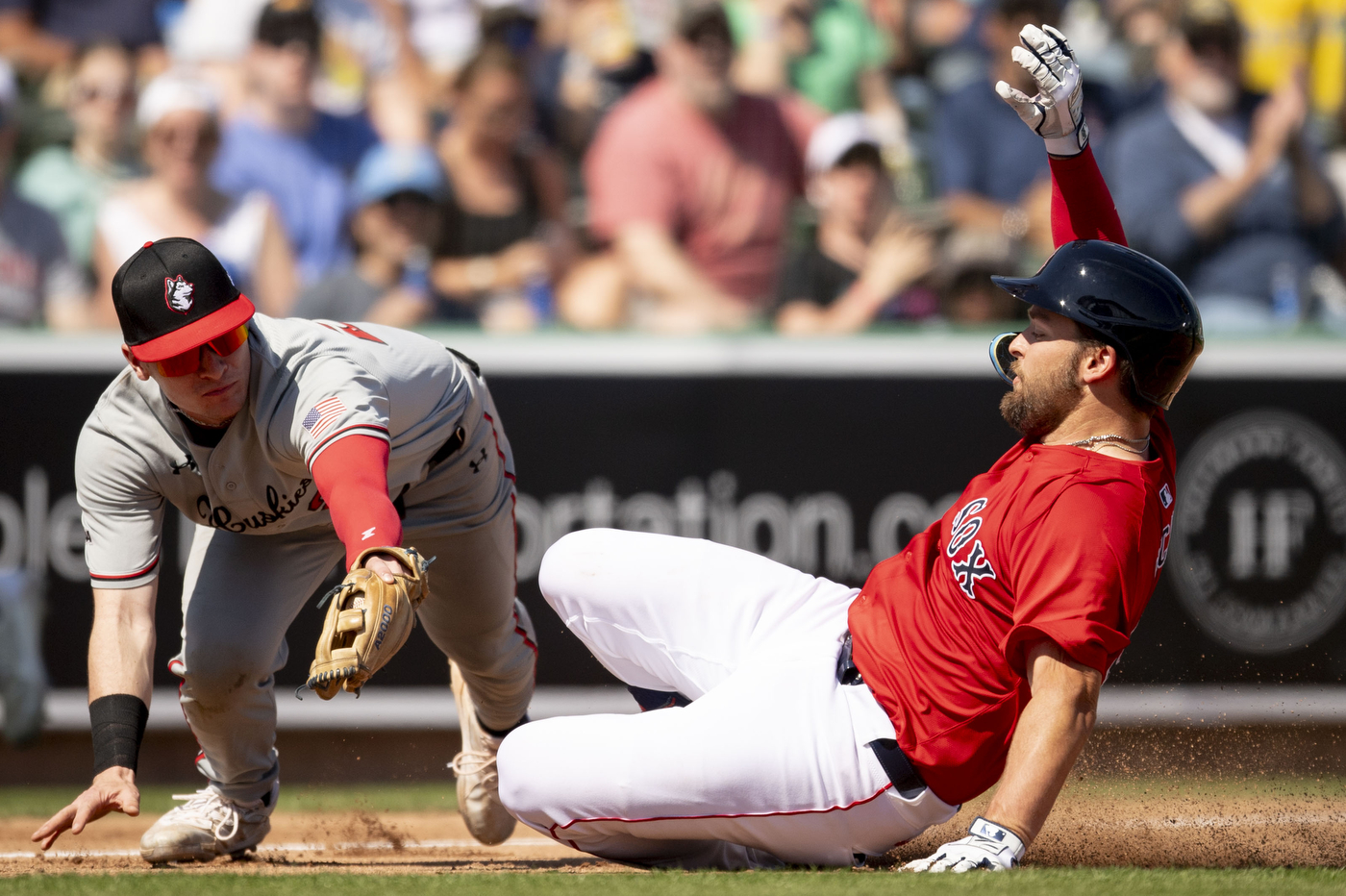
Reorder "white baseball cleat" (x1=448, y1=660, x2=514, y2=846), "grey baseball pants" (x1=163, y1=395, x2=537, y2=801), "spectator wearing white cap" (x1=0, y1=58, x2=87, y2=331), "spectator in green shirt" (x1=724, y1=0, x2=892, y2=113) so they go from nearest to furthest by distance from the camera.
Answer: "grey baseball pants" (x1=163, y1=395, x2=537, y2=801) → "white baseball cleat" (x1=448, y1=660, x2=514, y2=846) → "spectator wearing white cap" (x1=0, y1=58, x2=87, y2=331) → "spectator in green shirt" (x1=724, y1=0, x2=892, y2=113)

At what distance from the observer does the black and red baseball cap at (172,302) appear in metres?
3.03

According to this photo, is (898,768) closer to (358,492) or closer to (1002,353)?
(1002,353)

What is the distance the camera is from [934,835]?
3861mm

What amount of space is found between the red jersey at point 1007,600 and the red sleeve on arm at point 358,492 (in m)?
1.12

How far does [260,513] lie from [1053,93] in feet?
7.58

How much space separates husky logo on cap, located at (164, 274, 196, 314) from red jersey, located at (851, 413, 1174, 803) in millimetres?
1721

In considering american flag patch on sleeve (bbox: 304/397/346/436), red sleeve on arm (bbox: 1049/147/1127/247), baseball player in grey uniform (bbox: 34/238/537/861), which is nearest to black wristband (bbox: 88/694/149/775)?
baseball player in grey uniform (bbox: 34/238/537/861)

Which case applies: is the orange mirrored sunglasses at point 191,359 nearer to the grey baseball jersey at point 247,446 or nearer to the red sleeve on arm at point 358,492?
the grey baseball jersey at point 247,446

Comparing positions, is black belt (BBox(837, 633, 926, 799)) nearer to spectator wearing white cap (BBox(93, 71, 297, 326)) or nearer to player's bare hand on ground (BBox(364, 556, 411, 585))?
player's bare hand on ground (BBox(364, 556, 411, 585))

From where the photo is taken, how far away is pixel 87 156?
669 cm

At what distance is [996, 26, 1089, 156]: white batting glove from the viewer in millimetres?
3289

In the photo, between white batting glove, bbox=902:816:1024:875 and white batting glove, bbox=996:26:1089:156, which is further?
white batting glove, bbox=996:26:1089:156

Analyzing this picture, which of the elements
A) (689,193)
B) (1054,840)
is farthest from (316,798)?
(689,193)

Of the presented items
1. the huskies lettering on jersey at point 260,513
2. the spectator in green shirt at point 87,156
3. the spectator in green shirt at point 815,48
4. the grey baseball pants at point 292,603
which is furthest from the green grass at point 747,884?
the spectator in green shirt at point 815,48
